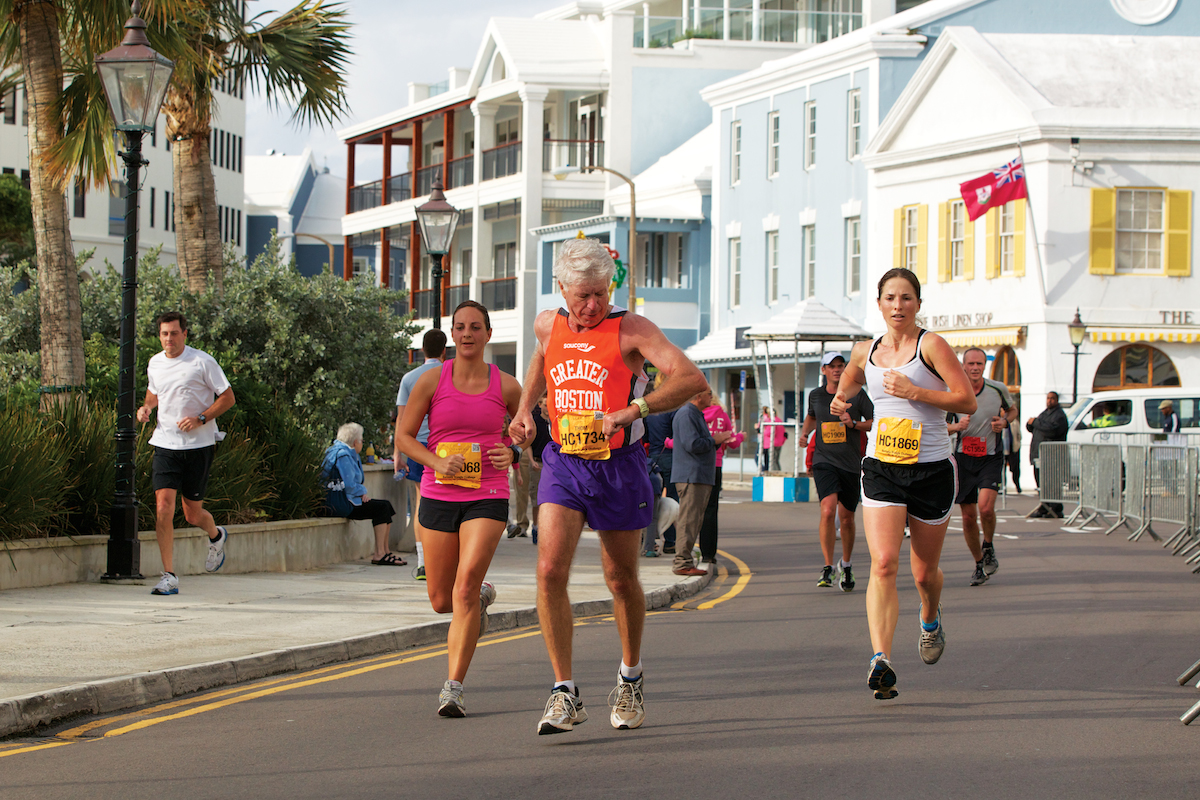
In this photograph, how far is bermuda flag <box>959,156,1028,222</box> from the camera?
1300 inches

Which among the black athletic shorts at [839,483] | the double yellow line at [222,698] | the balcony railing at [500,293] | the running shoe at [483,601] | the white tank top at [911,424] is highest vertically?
the balcony railing at [500,293]

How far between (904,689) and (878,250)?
30.4 metres

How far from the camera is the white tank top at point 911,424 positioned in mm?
7863

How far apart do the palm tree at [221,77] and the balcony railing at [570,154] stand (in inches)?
1150

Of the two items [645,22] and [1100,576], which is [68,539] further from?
[645,22]

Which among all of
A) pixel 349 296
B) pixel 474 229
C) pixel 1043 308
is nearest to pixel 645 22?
pixel 474 229

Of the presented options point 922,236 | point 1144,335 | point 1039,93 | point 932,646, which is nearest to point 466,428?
point 932,646

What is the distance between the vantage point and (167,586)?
1129cm

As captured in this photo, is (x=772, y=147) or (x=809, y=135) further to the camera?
(x=772, y=147)

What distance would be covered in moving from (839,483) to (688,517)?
1.69 meters

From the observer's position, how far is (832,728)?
7020 millimetres

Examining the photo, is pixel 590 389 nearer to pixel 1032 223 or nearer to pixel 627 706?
pixel 627 706

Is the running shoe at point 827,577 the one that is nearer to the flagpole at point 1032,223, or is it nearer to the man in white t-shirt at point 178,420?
the man in white t-shirt at point 178,420

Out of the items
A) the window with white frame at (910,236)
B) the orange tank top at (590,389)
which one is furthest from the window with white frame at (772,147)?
the orange tank top at (590,389)
